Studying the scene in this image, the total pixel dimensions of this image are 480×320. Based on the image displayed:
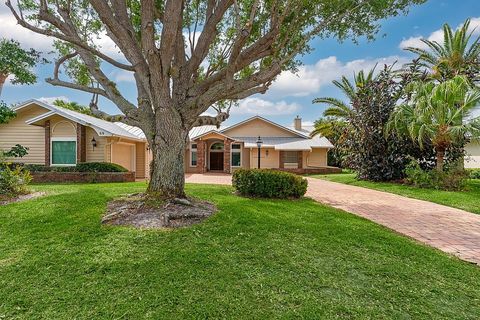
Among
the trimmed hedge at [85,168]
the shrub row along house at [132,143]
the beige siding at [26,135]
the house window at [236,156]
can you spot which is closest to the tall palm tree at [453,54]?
the shrub row along house at [132,143]

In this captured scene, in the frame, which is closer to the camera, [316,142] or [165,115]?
[165,115]

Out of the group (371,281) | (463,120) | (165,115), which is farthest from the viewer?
(463,120)

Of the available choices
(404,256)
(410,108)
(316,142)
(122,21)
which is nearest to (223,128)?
(316,142)

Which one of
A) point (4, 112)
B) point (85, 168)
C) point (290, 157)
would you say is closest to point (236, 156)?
point (290, 157)

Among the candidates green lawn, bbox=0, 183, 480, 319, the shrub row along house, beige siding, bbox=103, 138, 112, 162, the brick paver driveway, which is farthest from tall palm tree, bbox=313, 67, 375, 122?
green lawn, bbox=0, 183, 480, 319

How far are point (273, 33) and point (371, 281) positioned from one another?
21.1ft

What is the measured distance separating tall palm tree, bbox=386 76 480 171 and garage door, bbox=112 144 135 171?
642 inches

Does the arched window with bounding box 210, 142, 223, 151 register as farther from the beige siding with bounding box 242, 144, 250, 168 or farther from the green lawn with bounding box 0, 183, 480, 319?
the green lawn with bounding box 0, 183, 480, 319

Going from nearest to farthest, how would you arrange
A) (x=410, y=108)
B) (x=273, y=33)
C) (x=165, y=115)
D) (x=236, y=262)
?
(x=236, y=262), (x=165, y=115), (x=273, y=33), (x=410, y=108)

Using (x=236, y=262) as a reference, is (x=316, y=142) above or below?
above

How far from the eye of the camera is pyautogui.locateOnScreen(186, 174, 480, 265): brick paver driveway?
231 inches

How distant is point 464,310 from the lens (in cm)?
338

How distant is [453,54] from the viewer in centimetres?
1909

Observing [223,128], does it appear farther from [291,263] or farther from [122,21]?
[291,263]
